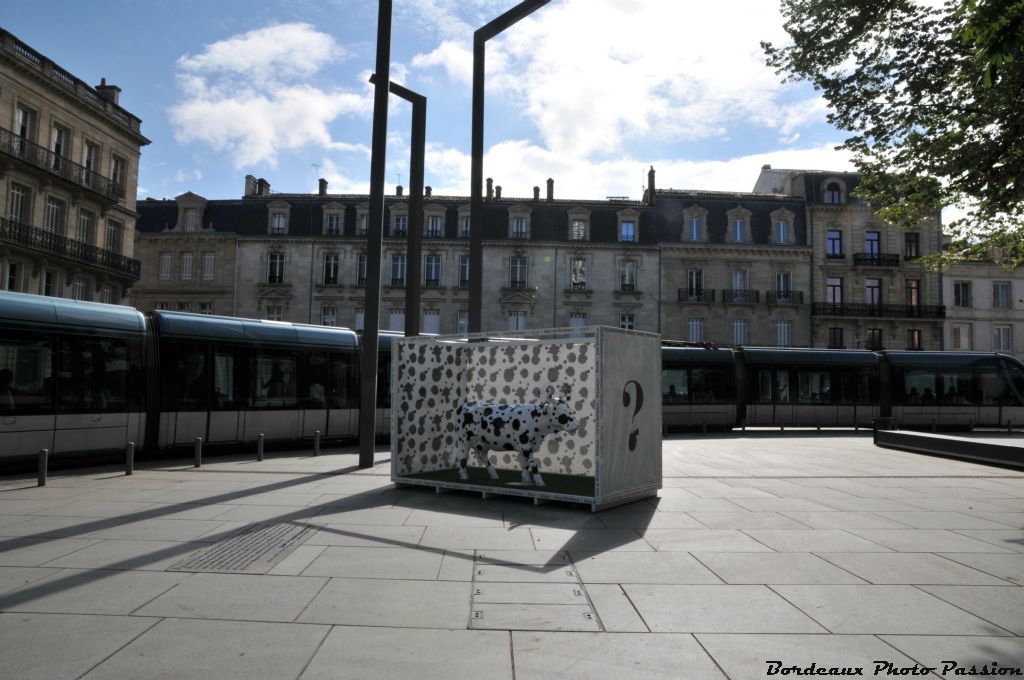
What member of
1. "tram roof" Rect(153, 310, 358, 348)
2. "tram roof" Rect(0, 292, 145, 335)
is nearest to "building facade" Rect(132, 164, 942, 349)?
"tram roof" Rect(153, 310, 358, 348)

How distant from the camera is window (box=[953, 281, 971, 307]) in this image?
46406mm

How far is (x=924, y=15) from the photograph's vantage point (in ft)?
42.7

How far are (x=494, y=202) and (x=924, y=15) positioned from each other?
33486 mm

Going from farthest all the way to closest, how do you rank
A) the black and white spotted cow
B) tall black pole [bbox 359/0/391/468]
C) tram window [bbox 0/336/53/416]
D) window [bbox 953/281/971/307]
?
window [bbox 953/281/971/307], tall black pole [bbox 359/0/391/468], tram window [bbox 0/336/53/416], the black and white spotted cow

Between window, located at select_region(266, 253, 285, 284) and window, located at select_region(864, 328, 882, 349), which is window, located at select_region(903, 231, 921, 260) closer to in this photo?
window, located at select_region(864, 328, 882, 349)

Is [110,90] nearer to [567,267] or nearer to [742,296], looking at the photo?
[567,267]

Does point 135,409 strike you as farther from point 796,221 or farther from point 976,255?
point 796,221

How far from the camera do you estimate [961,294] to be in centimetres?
4650

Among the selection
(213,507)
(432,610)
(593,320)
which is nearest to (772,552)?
(432,610)

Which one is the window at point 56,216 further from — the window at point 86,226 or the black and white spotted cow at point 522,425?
Result: the black and white spotted cow at point 522,425

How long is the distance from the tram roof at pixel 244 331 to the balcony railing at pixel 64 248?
56.1 feet

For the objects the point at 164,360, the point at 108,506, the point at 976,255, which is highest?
the point at 976,255

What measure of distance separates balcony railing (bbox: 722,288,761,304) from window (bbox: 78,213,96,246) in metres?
36.3

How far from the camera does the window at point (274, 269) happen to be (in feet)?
145
